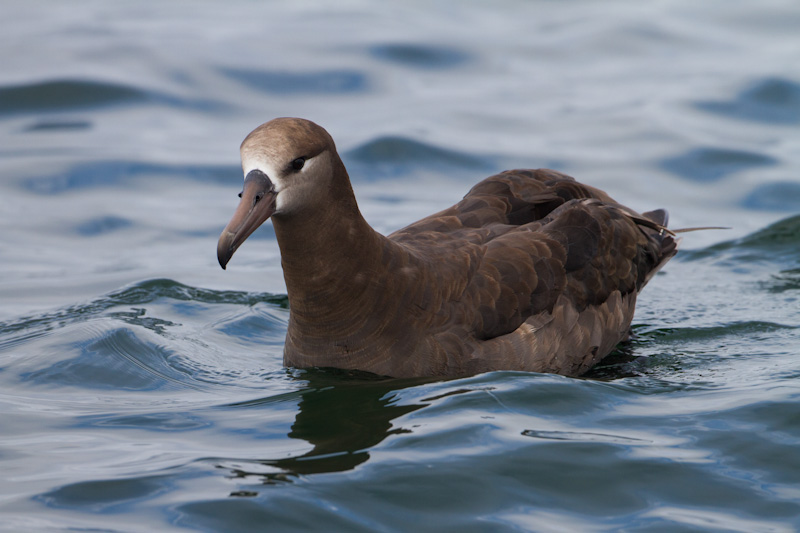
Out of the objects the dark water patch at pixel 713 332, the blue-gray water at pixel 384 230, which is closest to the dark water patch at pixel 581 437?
the blue-gray water at pixel 384 230

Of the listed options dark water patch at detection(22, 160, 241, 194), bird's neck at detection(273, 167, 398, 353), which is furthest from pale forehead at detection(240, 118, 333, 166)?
dark water patch at detection(22, 160, 241, 194)

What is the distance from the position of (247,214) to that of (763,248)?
6.91m

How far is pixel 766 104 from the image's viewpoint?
16.8m

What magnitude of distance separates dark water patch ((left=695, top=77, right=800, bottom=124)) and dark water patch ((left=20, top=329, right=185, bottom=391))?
444 inches

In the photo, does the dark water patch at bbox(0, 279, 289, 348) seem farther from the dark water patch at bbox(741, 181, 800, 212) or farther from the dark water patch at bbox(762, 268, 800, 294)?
the dark water patch at bbox(741, 181, 800, 212)

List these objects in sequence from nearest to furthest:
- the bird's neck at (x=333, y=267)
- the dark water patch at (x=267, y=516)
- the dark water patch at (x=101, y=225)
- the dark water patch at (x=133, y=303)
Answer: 1. the dark water patch at (x=267, y=516)
2. the bird's neck at (x=333, y=267)
3. the dark water patch at (x=133, y=303)
4. the dark water patch at (x=101, y=225)

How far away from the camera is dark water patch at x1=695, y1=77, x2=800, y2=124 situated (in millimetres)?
16516

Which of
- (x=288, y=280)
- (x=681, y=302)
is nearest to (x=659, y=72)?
(x=681, y=302)

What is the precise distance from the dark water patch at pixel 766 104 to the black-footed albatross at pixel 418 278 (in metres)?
9.55

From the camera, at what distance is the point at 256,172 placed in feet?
20.0

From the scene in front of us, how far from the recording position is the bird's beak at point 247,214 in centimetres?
595

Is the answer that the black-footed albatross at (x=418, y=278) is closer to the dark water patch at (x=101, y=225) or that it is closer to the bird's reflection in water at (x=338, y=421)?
the bird's reflection in water at (x=338, y=421)

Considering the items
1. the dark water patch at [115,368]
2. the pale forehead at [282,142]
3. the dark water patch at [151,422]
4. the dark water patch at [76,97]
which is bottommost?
the dark water patch at [151,422]

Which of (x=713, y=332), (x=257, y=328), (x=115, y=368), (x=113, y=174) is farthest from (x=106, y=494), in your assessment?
(x=113, y=174)
